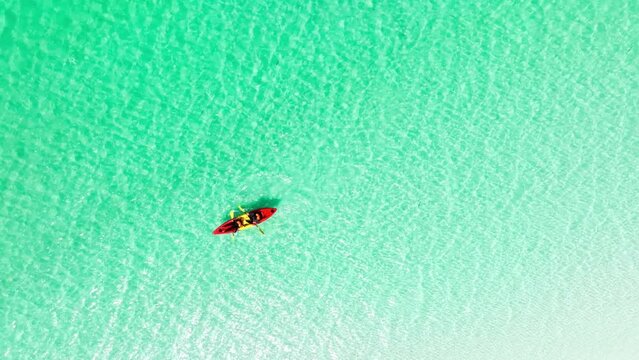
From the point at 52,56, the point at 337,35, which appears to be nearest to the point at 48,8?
the point at 52,56

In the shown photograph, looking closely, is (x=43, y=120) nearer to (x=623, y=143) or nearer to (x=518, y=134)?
(x=518, y=134)

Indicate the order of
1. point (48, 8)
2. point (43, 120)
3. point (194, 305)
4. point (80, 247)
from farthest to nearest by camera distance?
point (194, 305)
point (80, 247)
point (43, 120)
point (48, 8)

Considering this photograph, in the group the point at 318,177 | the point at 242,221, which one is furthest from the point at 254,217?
the point at 318,177

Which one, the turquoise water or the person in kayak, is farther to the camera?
the person in kayak

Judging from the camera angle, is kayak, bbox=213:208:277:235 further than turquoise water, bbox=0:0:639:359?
Yes

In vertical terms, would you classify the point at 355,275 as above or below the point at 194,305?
above
